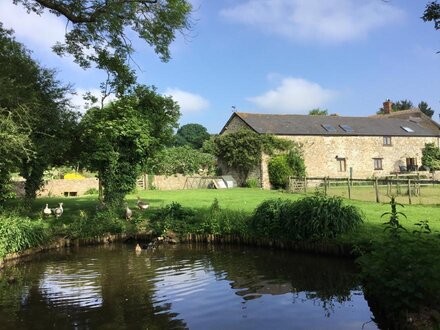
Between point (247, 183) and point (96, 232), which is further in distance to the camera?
point (247, 183)

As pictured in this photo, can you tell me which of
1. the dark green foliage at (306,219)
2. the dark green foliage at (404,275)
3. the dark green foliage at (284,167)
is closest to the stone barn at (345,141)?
the dark green foliage at (284,167)

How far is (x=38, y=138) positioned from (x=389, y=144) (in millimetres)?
33393

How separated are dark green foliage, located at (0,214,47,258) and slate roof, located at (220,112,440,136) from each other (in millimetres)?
23502

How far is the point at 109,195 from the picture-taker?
16.1m

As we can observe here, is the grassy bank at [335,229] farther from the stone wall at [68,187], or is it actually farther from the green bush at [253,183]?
the green bush at [253,183]

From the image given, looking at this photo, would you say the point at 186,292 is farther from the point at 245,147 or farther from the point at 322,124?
the point at 322,124

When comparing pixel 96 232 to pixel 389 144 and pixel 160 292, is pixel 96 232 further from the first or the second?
pixel 389 144

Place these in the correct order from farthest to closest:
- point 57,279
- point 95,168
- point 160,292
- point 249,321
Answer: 1. point 95,168
2. point 57,279
3. point 160,292
4. point 249,321

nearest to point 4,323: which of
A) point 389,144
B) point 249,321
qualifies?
point 249,321

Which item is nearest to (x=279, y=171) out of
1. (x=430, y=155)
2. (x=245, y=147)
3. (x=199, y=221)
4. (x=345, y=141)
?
(x=245, y=147)

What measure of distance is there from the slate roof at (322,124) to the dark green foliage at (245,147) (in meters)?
1.12

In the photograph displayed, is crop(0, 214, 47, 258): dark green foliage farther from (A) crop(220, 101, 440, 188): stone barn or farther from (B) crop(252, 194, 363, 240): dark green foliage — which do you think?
(A) crop(220, 101, 440, 188): stone barn

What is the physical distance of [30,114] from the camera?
13.0 metres

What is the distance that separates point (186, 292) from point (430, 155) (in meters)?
38.6
